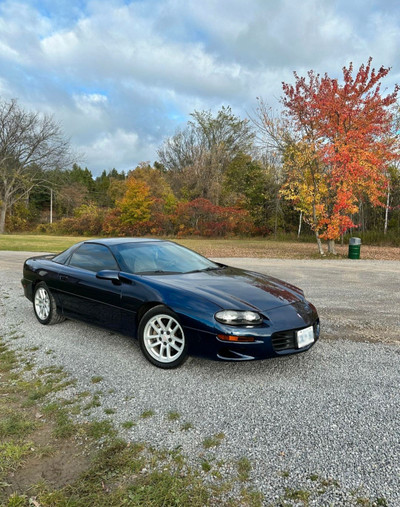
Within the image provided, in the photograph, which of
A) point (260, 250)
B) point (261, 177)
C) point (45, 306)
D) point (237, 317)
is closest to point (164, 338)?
point (237, 317)

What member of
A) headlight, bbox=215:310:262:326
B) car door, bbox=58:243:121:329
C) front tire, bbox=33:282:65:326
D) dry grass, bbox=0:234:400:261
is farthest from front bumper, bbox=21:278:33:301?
dry grass, bbox=0:234:400:261

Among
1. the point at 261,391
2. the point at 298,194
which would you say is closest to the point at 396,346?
the point at 261,391

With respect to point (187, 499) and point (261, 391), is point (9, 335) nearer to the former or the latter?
point (261, 391)

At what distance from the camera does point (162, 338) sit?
3.49 meters

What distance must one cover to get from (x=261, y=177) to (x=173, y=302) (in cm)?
3404

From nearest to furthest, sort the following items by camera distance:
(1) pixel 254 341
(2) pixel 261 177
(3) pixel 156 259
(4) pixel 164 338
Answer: (1) pixel 254 341
(4) pixel 164 338
(3) pixel 156 259
(2) pixel 261 177

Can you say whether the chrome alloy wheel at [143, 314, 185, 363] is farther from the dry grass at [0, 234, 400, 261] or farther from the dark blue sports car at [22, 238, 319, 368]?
the dry grass at [0, 234, 400, 261]

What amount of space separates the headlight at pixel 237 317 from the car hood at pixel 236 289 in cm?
6

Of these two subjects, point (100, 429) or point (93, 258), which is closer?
point (100, 429)

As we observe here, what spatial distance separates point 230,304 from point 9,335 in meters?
3.11

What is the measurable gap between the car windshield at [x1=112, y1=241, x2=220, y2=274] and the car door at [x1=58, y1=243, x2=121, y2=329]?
149 millimetres

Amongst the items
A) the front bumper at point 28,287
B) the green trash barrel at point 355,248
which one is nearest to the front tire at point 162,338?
the front bumper at point 28,287

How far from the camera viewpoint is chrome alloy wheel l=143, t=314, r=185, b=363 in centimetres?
340

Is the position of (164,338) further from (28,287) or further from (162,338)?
(28,287)
